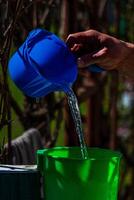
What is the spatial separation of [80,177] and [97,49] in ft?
1.36

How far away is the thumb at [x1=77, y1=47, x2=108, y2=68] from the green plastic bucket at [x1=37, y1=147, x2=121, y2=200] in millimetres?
268

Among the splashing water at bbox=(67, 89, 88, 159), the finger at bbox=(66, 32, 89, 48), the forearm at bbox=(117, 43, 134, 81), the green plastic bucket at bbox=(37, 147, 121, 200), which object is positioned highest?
the finger at bbox=(66, 32, 89, 48)

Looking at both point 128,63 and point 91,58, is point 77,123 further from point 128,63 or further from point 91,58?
point 128,63

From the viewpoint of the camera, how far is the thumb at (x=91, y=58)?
166 cm

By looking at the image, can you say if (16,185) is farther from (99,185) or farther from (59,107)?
(59,107)

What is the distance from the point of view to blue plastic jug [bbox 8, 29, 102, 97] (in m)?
1.51

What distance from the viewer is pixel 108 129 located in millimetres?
4289

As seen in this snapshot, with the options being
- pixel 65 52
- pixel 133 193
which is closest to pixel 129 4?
pixel 133 193

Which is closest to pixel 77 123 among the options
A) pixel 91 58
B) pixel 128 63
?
pixel 91 58

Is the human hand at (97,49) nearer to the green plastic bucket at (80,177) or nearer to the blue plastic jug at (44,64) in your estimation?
the blue plastic jug at (44,64)

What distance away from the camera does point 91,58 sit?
65.5 inches

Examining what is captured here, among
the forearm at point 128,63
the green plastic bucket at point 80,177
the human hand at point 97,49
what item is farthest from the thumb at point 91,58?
the green plastic bucket at point 80,177

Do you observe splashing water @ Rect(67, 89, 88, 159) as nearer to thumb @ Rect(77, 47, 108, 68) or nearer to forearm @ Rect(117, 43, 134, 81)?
thumb @ Rect(77, 47, 108, 68)

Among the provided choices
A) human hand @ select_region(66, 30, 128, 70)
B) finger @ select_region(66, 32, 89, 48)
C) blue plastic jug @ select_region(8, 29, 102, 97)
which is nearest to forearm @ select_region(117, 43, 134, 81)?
human hand @ select_region(66, 30, 128, 70)
